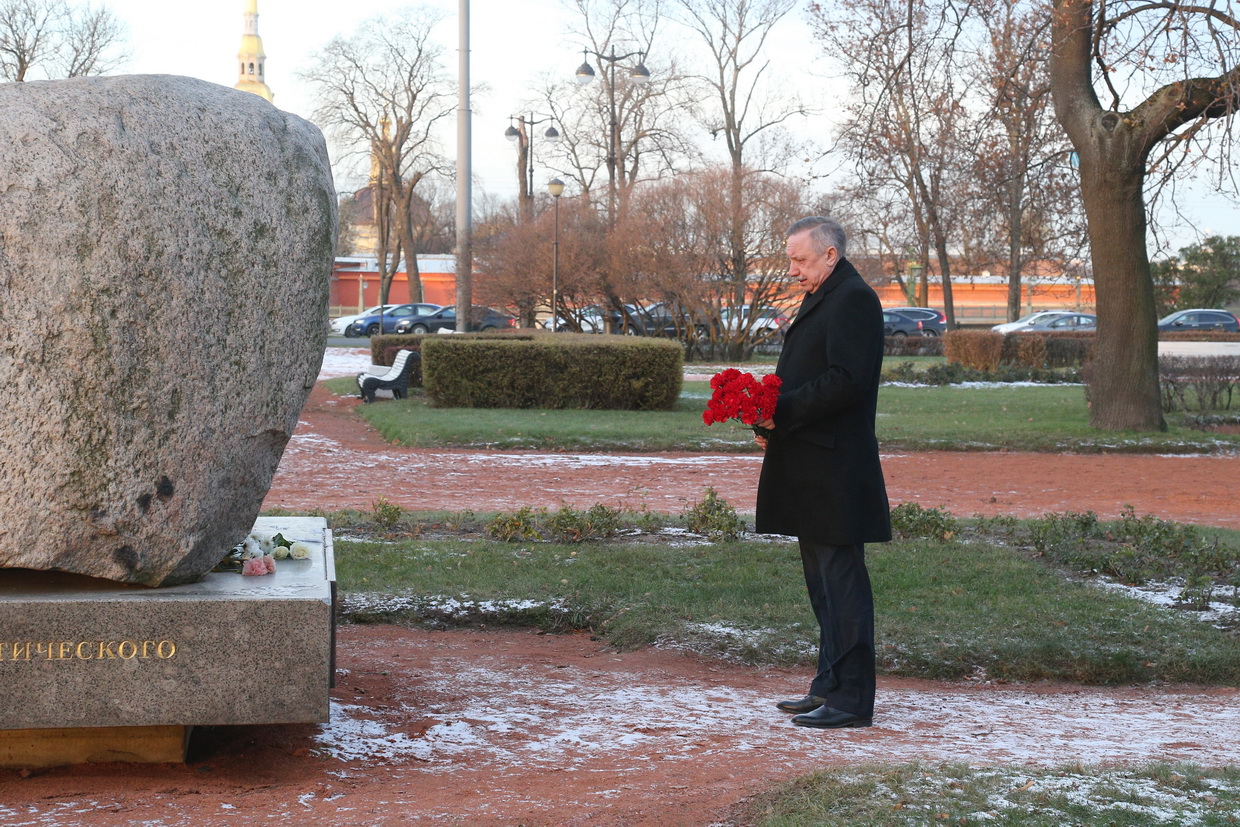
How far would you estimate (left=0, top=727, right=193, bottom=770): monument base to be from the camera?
3836 mm

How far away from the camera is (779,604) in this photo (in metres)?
6.35

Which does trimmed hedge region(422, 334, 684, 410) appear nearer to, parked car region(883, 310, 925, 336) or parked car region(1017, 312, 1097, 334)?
parked car region(1017, 312, 1097, 334)

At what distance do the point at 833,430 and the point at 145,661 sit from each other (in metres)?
2.51

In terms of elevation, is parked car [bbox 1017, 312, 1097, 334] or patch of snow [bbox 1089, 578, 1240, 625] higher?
parked car [bbox 1017, 312, 1097, 334]

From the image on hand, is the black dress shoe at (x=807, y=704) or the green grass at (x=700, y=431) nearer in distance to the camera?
the black dress shoe at (x=807, y=704)

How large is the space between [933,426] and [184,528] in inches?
541

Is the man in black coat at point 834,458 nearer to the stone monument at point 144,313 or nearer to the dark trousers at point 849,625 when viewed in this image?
the dark trousers at point 849,625

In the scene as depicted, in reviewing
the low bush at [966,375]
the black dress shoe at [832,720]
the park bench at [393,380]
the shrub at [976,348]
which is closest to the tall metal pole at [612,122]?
the shrub at [976,348]

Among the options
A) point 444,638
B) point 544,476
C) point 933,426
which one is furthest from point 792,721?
point 933,426

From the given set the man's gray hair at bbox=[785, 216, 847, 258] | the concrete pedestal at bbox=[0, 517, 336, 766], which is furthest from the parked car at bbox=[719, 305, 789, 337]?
the concrete pedestal at bbox=[0, 517, 336, 766]

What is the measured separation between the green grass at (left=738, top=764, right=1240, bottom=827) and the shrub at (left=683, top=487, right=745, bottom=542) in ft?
14.5

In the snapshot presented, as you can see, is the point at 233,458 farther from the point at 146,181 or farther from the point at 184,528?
the point at 146,181

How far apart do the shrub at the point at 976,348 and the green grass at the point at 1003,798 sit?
79.6 feet

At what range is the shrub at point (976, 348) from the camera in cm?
2688
